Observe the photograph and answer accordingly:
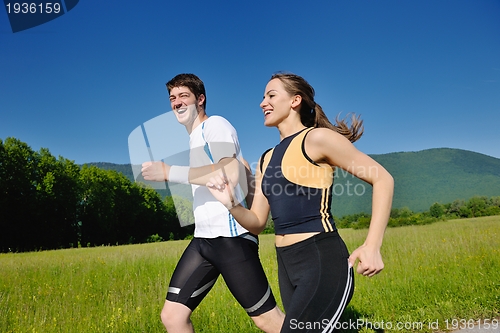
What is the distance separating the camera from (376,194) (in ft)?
6.48

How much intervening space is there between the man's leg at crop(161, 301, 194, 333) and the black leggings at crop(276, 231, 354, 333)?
1.16m

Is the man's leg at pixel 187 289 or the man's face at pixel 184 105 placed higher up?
the man's face at pixel 184 105

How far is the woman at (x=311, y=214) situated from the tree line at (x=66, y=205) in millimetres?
27473

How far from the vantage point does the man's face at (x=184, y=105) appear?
337 centimetres

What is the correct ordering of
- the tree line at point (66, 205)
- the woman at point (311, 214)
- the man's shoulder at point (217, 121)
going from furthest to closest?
the tree line at point (66, 205), the man's shoulder at point (217, 121), the woman at point (311, 214)

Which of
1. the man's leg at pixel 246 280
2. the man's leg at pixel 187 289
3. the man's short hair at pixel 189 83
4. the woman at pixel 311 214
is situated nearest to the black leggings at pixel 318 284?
the woman at pixel 311 214

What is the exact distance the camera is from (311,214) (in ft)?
7.13

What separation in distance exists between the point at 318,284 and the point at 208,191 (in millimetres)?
1264

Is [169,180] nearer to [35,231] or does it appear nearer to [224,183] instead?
[224,183]

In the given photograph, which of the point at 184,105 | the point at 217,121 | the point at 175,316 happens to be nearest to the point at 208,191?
the point at 217,121

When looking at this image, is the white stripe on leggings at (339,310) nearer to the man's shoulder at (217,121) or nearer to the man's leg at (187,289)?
the man's leg at (187,289)

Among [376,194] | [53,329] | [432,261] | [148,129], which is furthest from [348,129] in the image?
[432,261]

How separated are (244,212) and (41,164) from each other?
38.4 m

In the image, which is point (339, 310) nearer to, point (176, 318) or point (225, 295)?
point (176, 318)
